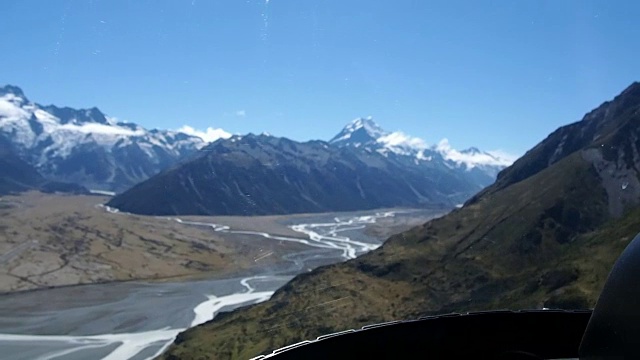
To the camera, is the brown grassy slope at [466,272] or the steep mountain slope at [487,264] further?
the steep mountain slope at [487,264]

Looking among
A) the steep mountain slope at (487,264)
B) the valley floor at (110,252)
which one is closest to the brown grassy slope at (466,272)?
the steep mountain slope at (487,264)

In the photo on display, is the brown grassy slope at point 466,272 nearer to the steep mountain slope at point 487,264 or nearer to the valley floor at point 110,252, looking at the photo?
the steep mountain slope at point 487,264

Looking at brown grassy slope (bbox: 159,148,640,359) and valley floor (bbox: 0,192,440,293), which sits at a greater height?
valley floor (bbox: 0,192,440,293)

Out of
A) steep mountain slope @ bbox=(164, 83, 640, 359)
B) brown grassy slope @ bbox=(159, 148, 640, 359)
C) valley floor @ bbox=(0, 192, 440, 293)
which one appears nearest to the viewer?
brown grassy slope @ bbox=(159, 148, 640, 359)

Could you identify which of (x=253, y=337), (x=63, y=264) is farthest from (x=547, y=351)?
(x=63, y=264)

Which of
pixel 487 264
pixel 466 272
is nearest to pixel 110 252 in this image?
pixel 466 272

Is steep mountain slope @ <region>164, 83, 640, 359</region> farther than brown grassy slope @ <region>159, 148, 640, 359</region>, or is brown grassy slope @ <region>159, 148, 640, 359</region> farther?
steep mountain slope @ <region>164, 83, 640, 359</region>

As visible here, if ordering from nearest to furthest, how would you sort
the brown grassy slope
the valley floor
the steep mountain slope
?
the brown grassy slope → the steep mountain slope → the valley floor

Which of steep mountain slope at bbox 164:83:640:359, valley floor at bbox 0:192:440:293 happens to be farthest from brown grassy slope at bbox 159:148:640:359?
valley floor at bbox 0:192:440:293

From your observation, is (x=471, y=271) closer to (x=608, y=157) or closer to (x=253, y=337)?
(x=253, y=337)

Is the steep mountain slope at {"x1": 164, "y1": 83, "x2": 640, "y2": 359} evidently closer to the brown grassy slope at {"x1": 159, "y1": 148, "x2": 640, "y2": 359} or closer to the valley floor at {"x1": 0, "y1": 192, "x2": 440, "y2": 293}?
the brown grassy slope at {"x1": 159, "y1": 148, "x2": 640, "y2": 359}
